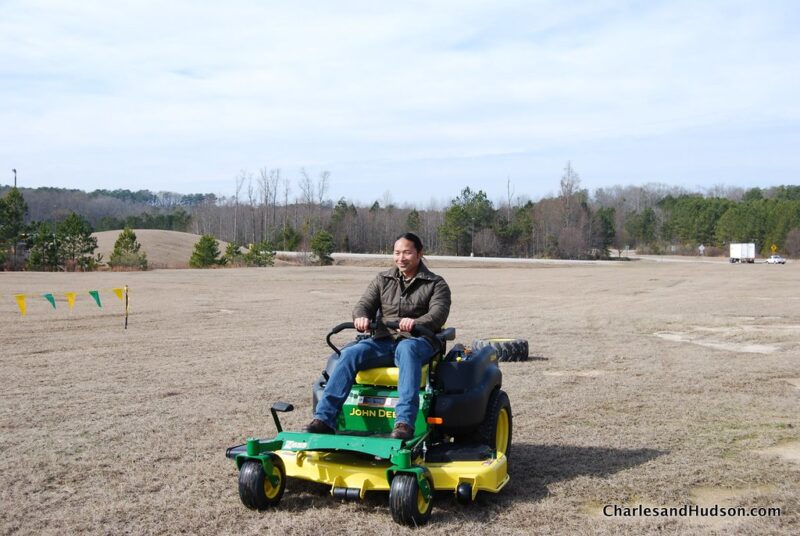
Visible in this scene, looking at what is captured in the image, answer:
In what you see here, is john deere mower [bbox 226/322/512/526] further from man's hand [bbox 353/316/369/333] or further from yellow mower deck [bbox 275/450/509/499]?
man's hand [bbox 353/316/369/333]

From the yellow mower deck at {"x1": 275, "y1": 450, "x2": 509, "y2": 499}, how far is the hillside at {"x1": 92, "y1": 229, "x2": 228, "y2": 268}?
75464 millimetres

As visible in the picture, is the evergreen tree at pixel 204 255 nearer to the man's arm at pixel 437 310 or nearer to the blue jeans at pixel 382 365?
the man's arm at pixel 437 310

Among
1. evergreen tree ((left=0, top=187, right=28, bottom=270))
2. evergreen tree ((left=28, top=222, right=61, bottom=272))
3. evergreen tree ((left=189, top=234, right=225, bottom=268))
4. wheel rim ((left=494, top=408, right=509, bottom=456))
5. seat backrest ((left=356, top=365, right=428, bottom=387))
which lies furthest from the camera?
evergreen tree ((left=189, top=234, right=225, bottom=268))

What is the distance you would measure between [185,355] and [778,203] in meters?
140

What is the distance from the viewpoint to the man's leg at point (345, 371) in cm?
629

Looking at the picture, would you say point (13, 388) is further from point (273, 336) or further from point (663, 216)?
point (663, 216)

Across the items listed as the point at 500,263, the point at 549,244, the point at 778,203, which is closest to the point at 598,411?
the point at 500,263

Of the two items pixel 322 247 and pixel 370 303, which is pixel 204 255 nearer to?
pixel 322 247

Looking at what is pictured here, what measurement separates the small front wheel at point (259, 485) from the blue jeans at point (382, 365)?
0.58 metres

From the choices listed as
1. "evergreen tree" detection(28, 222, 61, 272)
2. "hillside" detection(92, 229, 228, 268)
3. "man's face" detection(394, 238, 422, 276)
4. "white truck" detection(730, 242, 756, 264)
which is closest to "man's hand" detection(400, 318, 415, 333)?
"man's face" detection(394, 238, 422, 276)

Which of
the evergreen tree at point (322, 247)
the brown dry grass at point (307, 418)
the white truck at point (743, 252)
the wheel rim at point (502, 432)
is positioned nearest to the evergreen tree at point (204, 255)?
the evergreen tree at point (322, 247)

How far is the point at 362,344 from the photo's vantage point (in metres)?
6.59

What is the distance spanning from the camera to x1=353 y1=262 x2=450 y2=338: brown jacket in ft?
23.2

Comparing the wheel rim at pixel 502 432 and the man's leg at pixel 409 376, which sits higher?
the man's leg at pixel 409 376
